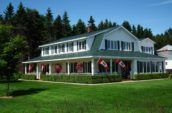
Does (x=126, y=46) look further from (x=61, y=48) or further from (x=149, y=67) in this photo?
(x=61, y=48)

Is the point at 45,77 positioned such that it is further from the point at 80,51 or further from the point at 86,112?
the point at 86,112

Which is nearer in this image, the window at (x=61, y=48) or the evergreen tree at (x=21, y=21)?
the window at (x=61, y=48)

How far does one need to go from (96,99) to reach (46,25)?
71.4 m

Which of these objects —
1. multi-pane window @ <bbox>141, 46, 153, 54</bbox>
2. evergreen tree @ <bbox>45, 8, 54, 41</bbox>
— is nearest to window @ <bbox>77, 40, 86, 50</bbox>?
multi-pane window @ <bbox>141, 46, 153, 54</bbox>

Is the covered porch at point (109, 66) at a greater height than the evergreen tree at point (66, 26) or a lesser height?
lesser

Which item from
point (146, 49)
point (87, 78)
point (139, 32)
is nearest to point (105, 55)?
point (87, 78)

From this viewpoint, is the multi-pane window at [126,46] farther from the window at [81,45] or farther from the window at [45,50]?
the window at [45,50]

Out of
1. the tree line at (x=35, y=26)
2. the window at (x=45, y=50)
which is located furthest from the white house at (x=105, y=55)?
the tree line at (x=35, y=26)

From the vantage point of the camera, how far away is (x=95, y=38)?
41562 mm

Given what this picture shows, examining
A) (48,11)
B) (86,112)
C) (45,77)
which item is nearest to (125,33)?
(45,77)

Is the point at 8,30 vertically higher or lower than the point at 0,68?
higher

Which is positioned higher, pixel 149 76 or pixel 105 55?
pixel 105 55

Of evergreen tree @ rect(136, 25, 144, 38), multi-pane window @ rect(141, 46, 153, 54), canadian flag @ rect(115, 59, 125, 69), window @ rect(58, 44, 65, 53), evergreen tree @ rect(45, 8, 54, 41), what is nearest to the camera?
canadian flag @ rect(115, 59, 125, 69)

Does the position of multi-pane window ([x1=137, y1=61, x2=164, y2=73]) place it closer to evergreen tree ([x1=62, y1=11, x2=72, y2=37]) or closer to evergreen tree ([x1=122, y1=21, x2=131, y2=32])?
evergreen tree ([x1=62, y1=11, x2=72, y2=37])
